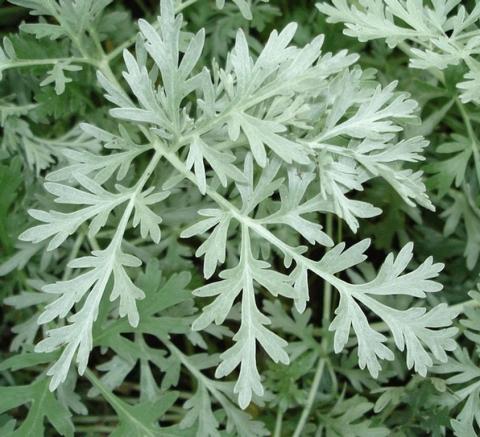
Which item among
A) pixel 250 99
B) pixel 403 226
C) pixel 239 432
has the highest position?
pixel 250 99

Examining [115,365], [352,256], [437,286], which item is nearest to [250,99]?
[352,256]

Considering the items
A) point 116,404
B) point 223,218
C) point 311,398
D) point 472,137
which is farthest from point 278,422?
point 472,137

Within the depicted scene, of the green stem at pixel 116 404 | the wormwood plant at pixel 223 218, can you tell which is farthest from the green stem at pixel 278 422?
the green stem at pixel 116 404

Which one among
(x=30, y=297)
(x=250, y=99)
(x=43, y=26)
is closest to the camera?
(x=250, y=99)

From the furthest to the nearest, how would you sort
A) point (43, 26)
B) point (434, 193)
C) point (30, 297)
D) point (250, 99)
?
point (434, 193) → point (30, 297) → point (43, 26) → point (250, 99)

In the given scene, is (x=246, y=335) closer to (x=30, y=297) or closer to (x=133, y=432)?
(x=133, y=432)

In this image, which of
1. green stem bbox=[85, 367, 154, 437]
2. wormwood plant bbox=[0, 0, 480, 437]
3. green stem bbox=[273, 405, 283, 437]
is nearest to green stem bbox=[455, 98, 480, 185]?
wormwood plant bbox=[0, 0, 480, 437]

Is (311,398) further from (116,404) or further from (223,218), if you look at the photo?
(223,218)

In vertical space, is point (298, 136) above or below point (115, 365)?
above

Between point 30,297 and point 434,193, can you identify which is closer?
point 30,297
